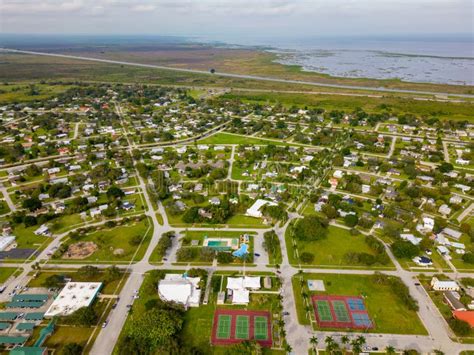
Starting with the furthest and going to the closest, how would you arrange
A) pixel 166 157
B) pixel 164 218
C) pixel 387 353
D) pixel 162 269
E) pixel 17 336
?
pixel 166 157
pixel 164 218
pixel 162 269
pixel 17 336
pixel 387 353

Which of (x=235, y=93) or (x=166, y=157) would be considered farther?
(x=235, y=93)

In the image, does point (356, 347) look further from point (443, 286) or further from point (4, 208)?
point (4, 208)

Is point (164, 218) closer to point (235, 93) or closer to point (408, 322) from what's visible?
point (408, 322)

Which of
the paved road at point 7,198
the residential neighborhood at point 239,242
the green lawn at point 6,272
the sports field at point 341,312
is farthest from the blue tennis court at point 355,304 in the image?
the paved road at point 7,198

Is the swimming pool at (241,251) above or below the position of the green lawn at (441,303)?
above

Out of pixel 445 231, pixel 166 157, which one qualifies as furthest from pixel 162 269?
pixel 445 231

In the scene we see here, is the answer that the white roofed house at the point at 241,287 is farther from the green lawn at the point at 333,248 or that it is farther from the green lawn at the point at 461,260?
the green lawn at the point at 461,260
